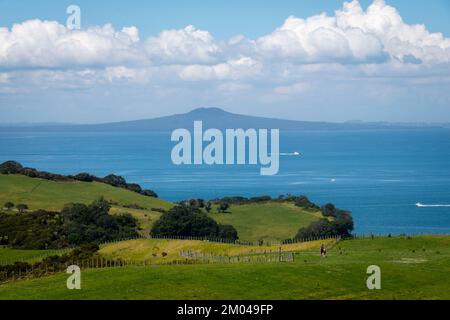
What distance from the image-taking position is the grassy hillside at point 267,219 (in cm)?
9274

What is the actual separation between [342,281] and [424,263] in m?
7.54

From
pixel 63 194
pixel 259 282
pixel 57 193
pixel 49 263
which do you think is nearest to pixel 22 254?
pixel 49 263

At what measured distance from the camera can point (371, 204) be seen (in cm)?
14475

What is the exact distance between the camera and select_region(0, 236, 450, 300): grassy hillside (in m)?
32.8

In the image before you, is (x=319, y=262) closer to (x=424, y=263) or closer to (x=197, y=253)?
(x=424, y=263)

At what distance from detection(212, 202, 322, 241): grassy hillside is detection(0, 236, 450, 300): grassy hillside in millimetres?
49655

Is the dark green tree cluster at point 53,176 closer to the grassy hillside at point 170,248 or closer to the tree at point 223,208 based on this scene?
the tree at point 223,208

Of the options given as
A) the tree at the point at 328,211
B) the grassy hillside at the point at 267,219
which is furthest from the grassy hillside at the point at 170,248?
the tree at the point at 328,211

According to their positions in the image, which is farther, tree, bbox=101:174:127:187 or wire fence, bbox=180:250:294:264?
tree, bbox=101:174:127:187

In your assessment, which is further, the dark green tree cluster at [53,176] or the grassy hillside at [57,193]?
the dark green tree cluster at [53,176]

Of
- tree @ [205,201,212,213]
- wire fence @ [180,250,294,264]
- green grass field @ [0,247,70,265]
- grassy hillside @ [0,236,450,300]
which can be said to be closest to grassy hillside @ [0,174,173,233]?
tree @ [205,201,212,213]

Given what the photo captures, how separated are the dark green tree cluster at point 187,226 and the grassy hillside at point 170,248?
737 inches

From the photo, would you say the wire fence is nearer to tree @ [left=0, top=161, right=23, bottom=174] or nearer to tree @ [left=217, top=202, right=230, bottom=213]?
tree @ [left=217, top=202, right=230, bottom=213]

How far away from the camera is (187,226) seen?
273ft
